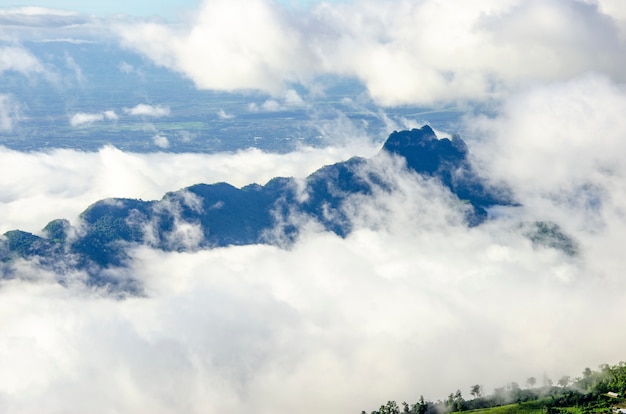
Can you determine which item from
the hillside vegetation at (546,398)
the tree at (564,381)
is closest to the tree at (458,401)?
the hillside vegetation at (546,398)

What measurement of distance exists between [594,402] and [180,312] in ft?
326

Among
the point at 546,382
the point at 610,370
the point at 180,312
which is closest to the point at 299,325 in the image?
the point at 180,312

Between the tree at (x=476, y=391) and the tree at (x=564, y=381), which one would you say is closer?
the tree at (x=564, y=381)

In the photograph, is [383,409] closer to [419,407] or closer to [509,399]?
[419,407]

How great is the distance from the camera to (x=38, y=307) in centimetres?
19300

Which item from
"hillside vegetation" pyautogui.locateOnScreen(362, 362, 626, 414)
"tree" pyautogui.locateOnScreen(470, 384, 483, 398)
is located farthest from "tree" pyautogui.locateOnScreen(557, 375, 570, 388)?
"tree" pyautogui.locateOnScreen(470, 384, 483, 398)

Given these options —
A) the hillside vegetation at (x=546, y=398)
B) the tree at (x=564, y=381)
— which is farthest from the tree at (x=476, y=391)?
the tree at (x=564, y=381)

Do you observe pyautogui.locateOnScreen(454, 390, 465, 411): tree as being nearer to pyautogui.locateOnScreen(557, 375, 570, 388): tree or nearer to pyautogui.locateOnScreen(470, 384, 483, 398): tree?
pyautogui.locateOnScreen(470, 384, 483, 398): tree

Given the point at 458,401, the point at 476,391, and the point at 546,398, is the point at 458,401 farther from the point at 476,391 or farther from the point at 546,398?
the point at 546,398

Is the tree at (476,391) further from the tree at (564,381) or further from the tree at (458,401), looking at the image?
the tree at (564,381)

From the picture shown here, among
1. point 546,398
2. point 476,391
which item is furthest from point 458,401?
point 546,398

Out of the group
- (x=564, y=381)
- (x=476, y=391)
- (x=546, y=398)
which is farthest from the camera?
(x=476, y=391)

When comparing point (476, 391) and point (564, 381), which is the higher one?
point (476, 391)

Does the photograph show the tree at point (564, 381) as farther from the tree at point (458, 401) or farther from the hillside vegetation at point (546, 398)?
the tree at point (458, 401)
